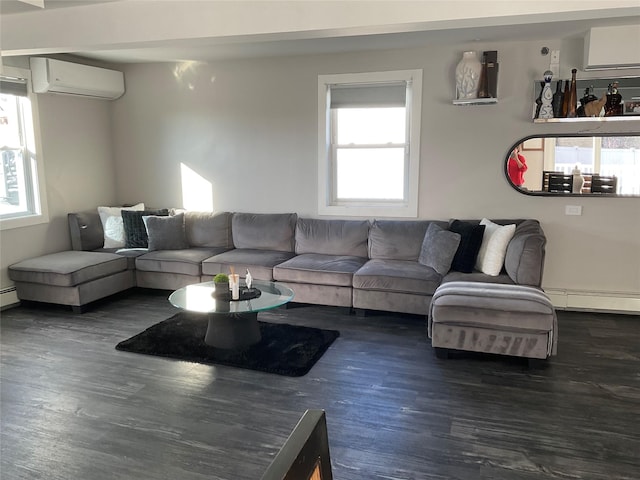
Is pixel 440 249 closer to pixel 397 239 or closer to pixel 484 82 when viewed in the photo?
pixel 397 239

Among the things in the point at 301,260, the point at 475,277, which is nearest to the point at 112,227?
the point at 301,260

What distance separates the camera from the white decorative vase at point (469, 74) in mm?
4461

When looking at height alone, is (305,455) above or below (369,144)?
below

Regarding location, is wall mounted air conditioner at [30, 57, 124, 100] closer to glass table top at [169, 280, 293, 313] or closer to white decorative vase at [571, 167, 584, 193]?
glass table top at [169, 280, 293, 313]

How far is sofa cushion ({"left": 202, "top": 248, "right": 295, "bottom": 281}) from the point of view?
189 inches

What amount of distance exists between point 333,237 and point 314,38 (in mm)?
2012

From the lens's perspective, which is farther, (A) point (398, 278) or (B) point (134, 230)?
(B) point (134, 230)

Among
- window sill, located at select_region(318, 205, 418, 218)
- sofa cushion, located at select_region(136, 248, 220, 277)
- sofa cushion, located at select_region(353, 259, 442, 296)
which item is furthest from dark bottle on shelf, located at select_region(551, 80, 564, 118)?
sofa cushion, located at select_region(136, 248, 220, 277)

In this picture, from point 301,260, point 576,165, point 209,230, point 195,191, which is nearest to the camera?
point 576,165

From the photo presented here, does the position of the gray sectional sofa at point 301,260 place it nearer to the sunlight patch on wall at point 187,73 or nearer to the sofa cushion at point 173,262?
the sofa cushion at point 173,262

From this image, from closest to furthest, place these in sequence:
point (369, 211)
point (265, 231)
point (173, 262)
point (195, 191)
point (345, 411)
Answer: point (345, 411) < point (173, 262) < point (369, 211) < point (265, 231) < point (195, 191)

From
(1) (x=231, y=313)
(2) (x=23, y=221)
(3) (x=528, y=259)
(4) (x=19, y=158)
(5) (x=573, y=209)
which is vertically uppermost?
(4) (x=19, y=158)

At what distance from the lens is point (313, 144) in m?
5.29

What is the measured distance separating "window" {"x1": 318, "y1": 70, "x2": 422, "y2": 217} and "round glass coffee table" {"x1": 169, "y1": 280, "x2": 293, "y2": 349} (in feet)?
6.01
